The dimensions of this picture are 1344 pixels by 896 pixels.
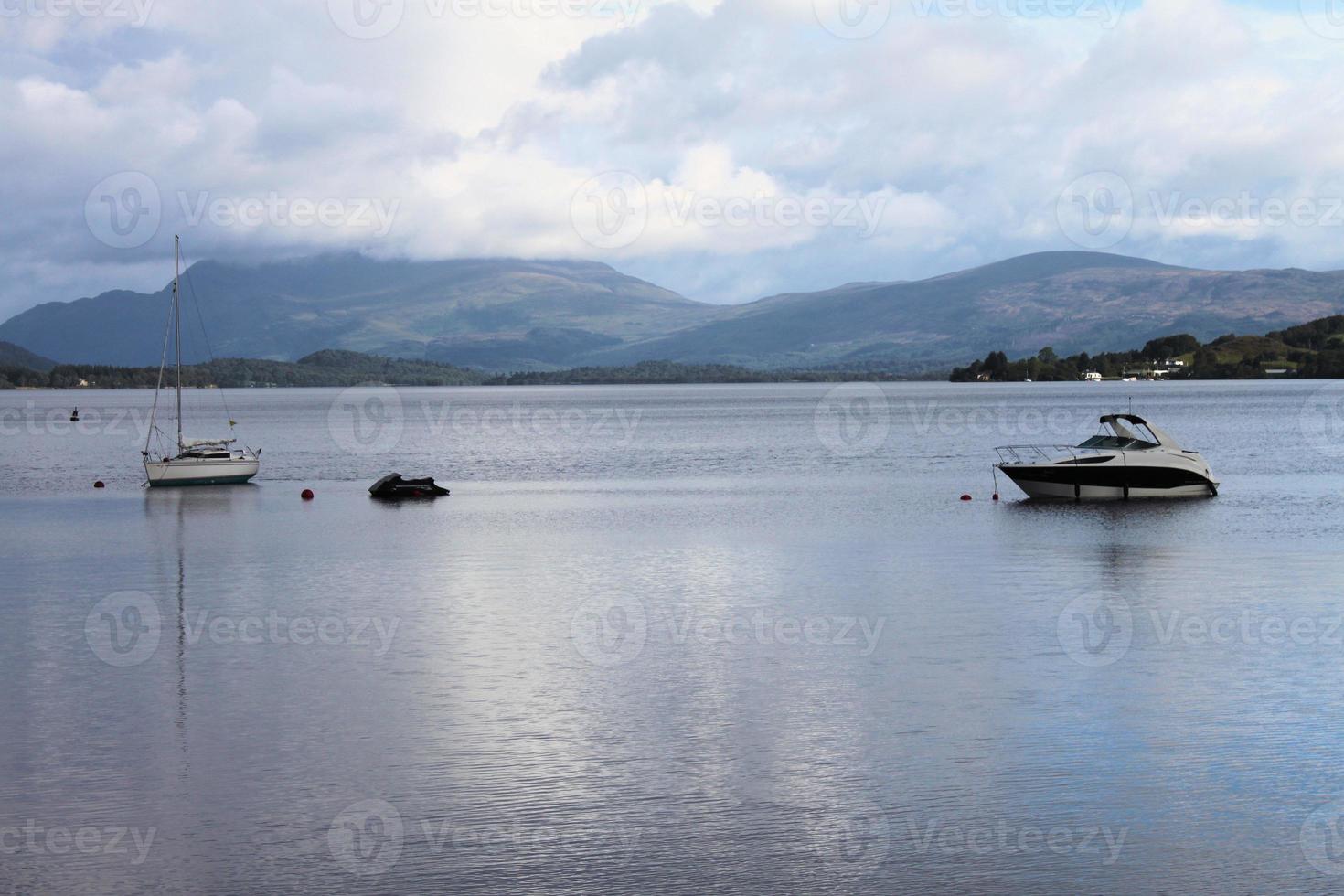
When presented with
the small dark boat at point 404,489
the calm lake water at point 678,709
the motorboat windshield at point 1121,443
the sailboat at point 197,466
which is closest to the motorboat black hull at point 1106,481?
the motorboat windshield at point 1121,443

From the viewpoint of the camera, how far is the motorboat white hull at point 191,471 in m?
73.2

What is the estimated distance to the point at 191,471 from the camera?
241 ft

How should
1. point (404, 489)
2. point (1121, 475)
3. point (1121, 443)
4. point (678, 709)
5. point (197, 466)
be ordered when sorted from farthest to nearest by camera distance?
1. point (197, 466)
2. point (404, 489)
3. point (1121, 443)
4. point (1121, 475)
5. point (678, 709)

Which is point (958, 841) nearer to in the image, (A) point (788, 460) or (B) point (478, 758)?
(B) point (478, 758)

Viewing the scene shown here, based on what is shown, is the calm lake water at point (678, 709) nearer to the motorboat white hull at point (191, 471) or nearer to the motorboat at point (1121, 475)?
the motorboat at point (1121, 475)

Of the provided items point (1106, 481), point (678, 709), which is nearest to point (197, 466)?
point (1106, 481)

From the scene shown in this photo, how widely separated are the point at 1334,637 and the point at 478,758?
52.8 feet

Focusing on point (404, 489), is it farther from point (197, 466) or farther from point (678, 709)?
point (678, 709)

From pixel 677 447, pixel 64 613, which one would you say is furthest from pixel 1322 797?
pixel 677 447

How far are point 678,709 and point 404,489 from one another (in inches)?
1830

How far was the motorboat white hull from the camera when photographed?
240 ft

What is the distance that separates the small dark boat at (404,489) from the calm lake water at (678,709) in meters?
16.4

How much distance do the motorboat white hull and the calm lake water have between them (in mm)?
25281

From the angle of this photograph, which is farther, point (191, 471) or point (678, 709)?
point (191, 471)
